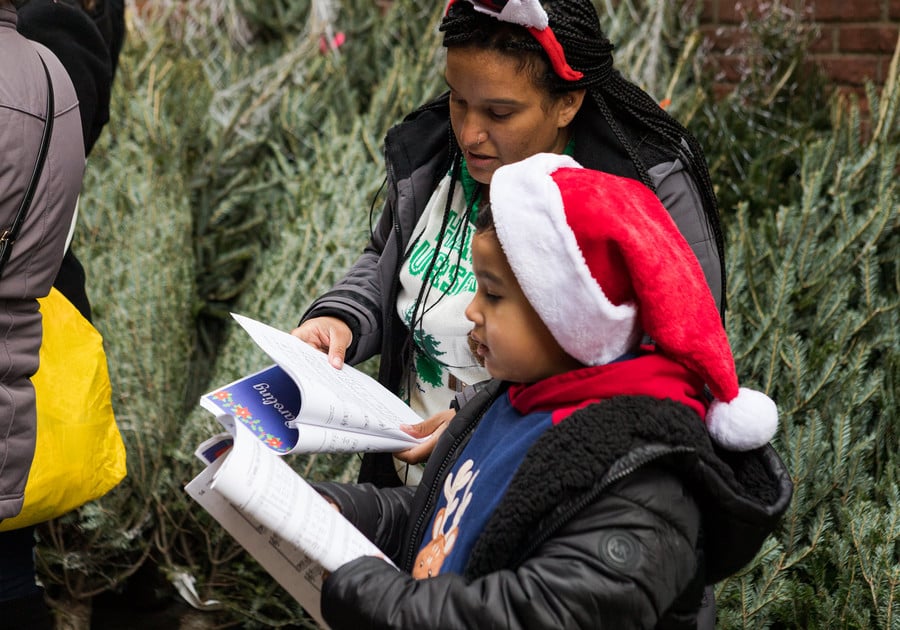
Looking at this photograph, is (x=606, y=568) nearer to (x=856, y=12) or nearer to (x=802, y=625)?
(x=802, y=625)

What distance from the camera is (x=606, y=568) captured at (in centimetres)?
118

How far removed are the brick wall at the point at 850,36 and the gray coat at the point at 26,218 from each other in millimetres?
3099

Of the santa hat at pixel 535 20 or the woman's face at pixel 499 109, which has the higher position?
the santa hat at pixel 535 20

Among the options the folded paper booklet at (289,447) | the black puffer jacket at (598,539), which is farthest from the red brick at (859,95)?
the black puffer jacket at (598,539)

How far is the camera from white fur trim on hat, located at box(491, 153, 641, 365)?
1.31 meters

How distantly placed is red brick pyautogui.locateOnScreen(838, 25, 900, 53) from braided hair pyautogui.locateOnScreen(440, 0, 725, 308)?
8.51 feet

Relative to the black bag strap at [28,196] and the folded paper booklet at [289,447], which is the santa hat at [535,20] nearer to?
the folded paper booklet at [289,447]

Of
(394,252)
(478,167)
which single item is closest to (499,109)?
(478,167)

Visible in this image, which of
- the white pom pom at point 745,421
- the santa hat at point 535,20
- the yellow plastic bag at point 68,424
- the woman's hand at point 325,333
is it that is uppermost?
the santa hat at point 535,20

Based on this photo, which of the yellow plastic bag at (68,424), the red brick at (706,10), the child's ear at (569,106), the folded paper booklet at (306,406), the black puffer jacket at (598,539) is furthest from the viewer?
the red brick at (706,10)

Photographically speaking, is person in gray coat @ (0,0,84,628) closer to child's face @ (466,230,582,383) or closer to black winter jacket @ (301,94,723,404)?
black winter jacket @ (301,94,723,404)

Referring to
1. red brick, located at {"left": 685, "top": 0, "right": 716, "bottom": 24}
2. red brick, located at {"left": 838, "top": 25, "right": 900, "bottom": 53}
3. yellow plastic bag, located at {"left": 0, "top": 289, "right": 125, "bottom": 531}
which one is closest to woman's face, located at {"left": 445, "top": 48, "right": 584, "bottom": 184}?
yellow plastic bag, located at {"left": 0, "top": 289, "right": 125, "bottom": 531}

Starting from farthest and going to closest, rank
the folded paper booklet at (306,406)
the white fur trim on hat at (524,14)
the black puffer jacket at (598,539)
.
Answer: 1. the white fur trim on hat at (524,14)
2. the folded paper booklet at (306,406)
3. the black puffer jacket at (598,539)

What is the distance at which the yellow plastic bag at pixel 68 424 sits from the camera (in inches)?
82.7
